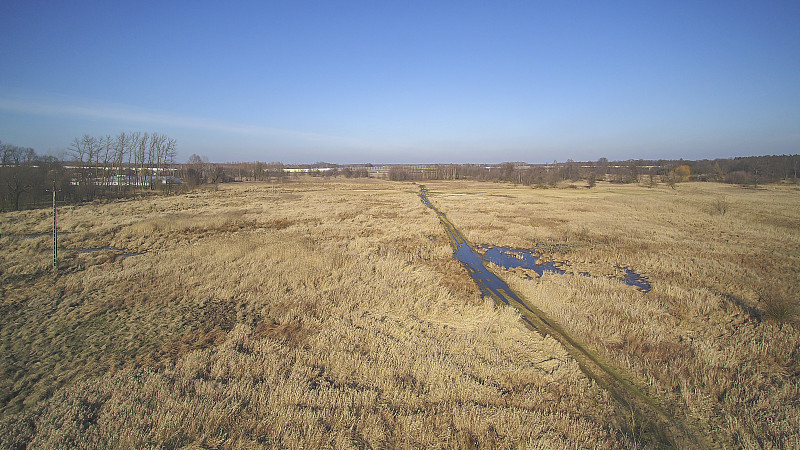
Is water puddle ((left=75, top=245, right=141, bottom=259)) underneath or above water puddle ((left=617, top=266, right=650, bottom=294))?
above

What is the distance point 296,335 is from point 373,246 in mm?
10291

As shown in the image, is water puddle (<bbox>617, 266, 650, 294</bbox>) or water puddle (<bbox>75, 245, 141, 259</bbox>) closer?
water puddle (<bbox>617, 266, 650, 294</bbox>)

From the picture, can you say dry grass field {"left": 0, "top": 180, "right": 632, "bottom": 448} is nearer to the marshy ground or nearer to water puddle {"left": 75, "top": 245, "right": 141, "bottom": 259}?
the marshy ground

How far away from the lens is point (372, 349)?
24.5 feet

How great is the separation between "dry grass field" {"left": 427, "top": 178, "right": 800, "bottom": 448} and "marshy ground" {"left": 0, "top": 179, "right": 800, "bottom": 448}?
0.19 feet

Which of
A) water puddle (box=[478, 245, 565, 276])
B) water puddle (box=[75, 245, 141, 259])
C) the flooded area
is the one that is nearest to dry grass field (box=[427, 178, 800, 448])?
the flooded area

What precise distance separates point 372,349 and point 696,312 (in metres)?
9.56

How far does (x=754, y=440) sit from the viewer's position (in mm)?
4824

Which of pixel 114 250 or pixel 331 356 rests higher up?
pixel 114 250

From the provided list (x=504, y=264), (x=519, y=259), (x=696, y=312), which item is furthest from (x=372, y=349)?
(x=519, y=259)

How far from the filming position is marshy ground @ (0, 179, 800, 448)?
16.5 feet

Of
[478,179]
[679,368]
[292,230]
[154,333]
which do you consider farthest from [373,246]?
[478,179]

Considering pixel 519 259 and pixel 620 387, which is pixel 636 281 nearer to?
pixel 519 259

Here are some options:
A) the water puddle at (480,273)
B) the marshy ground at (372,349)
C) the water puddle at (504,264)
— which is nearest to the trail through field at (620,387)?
the water puddle at (480,273)
